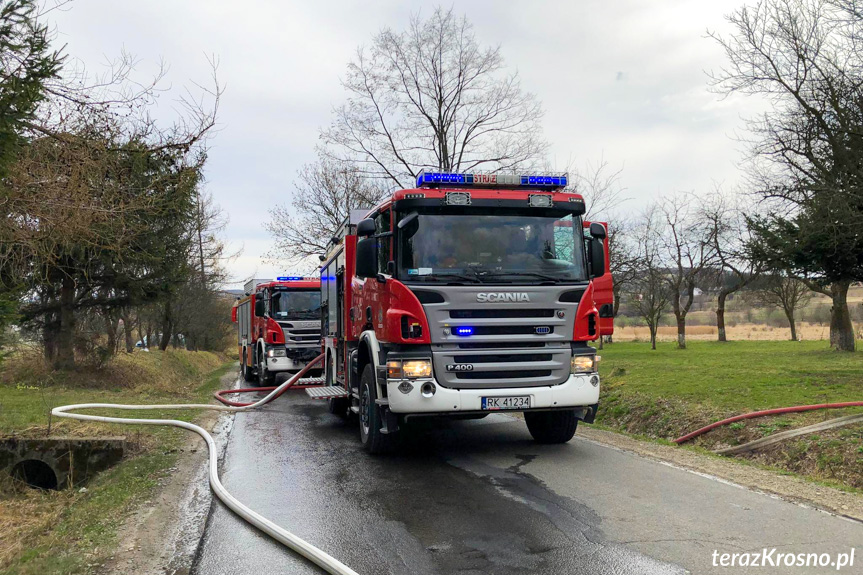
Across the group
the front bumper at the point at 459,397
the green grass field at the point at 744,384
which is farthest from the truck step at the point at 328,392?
the green grass field at the point at 744,384

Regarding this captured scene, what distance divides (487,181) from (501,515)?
401 centimetres

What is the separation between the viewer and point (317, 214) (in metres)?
29.8

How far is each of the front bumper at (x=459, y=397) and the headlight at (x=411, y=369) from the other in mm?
55

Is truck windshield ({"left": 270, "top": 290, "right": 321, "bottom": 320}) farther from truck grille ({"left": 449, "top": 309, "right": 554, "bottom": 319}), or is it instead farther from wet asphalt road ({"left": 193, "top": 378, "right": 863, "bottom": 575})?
truck grille ({"left": 449, "top": 309, "right": 554, "bottom": 319})

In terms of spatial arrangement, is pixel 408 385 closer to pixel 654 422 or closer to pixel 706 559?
pixel 706 559

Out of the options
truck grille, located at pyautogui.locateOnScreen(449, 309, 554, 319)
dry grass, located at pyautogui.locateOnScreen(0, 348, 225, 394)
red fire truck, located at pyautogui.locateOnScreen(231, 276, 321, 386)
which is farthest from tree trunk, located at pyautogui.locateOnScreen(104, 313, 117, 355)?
truck grille, located at pyautogui.locateOnScreen(449, 309, 554, 319)

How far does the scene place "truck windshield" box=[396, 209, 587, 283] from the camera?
7.46 metres

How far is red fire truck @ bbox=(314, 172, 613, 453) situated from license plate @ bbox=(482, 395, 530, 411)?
11 mm

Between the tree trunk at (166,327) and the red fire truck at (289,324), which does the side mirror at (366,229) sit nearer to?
the red fire truck at (289,324)

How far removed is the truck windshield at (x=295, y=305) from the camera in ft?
62.9

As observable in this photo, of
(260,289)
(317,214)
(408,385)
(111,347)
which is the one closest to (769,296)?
(317,214)

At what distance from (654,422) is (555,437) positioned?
3200 millimetres

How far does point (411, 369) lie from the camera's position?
718 centimetres

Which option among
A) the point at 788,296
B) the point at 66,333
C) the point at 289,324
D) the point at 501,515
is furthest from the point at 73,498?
the point at 788,296
